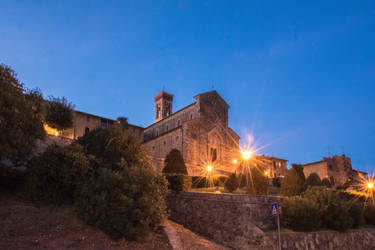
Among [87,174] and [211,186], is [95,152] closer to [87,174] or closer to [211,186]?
[87,174]

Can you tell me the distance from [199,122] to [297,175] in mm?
17456

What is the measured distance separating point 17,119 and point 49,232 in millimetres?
6322

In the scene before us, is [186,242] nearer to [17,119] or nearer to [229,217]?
[229,217]

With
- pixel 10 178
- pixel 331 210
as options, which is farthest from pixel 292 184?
pixel 10 178

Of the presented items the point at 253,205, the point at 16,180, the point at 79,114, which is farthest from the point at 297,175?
the point at 79,114

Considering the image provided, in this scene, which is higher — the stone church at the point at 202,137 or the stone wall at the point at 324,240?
the stone church at the point at 202,137

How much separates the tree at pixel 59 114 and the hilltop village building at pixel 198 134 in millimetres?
5340

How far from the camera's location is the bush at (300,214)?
1695 cm

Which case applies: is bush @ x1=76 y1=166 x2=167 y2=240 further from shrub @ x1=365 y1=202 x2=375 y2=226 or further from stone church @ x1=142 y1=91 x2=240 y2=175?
stone church @ x1=142 y1=91 x2=240 y2=175

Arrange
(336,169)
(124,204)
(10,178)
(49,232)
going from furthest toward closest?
(336,169) < (10,178) < (124,204) < (49,232)

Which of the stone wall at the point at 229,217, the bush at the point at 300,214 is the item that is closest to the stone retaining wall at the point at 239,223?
the stone wall at the point at 229,217

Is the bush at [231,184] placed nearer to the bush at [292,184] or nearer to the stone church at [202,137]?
the bush at [292,184]

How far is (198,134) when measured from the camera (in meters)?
40.2

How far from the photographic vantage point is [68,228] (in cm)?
1148
